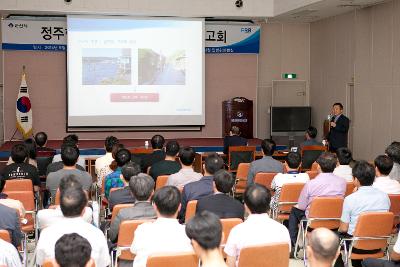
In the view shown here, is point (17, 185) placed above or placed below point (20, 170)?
below

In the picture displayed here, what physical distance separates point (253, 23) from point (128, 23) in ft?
9.68

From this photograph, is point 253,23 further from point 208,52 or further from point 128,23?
point 128,23

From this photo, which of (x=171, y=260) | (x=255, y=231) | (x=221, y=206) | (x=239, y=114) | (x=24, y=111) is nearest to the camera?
(x=171, y=260)

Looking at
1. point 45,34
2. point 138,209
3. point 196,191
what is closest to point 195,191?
point 196,191

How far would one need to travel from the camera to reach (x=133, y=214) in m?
4.30

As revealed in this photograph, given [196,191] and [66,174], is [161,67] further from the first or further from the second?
[196,191]

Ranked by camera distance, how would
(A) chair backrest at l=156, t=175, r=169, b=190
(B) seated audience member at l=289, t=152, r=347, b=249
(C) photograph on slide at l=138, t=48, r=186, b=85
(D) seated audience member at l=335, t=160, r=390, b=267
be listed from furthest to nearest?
(C) photograph on slide at l=138, t=48, r=186, b=85 → (A) chair backrest at l=156, t=175, r=169, b=190 → (B) seated audience member at l=289, t=152, r=347, b=249 → (D) seated audience member at l=335, t=160, r=390, b=267

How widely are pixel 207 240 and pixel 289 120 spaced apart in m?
10.6

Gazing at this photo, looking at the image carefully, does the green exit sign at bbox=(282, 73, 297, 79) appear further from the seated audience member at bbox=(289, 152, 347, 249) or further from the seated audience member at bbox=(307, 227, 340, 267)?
Answer: the seated audience member at bbox=(307, 227, 340, 267)

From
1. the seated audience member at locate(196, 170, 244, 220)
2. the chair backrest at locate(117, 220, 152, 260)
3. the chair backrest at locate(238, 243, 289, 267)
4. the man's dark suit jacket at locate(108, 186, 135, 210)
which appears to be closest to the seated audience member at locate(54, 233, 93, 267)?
the chair backrest at locate(238, 243, 289, 267)

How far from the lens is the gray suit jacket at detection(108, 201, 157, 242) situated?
430 cm

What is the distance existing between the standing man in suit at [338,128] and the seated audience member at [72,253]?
834 cm

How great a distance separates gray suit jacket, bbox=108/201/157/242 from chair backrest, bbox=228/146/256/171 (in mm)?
4807

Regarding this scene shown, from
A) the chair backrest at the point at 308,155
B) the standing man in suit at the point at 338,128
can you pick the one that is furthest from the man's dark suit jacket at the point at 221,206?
the standing man in suit at the point at 338,128
